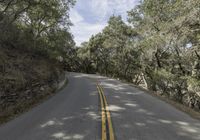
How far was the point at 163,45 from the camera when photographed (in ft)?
47.4

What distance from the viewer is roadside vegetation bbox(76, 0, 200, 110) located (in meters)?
9.08

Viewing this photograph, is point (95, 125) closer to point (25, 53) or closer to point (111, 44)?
point (25, 53)

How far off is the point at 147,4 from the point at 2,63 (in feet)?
39.9

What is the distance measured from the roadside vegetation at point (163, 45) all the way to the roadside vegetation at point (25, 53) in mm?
8289

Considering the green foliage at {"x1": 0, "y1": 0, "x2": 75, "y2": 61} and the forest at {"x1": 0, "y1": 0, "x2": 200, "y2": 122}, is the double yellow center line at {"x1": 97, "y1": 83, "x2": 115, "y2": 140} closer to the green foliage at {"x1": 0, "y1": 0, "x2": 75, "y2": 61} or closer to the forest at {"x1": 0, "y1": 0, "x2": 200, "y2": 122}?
the forest at {"x1": 0, "y1": 0, "x2": 200, "y2": 122}

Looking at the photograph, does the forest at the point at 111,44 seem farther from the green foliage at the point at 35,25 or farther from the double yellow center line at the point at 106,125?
the double yellow center line at the point at 106,125

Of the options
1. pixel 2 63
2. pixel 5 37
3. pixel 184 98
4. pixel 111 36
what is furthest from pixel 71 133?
pixel 111 36

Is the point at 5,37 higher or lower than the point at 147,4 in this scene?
lower

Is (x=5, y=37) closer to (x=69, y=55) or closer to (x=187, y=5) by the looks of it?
(x=187, y=5)


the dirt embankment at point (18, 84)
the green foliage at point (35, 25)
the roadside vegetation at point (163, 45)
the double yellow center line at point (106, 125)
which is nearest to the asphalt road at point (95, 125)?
the double yellow center line at point (106, 125)

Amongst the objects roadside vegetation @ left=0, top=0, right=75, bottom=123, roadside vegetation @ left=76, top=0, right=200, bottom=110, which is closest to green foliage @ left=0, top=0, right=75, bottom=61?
roadside vegetation @ left=0, top=0, right=75, bottom=123

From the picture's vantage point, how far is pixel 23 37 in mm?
14391

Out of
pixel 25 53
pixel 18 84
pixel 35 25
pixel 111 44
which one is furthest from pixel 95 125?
pixel 111 44

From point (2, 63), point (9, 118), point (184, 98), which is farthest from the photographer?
point (184, 98)
